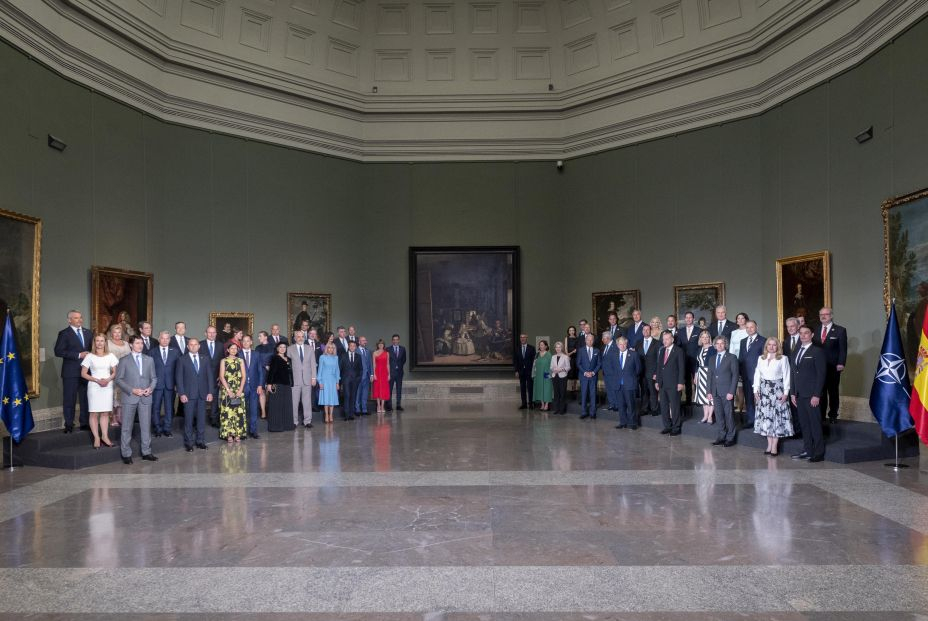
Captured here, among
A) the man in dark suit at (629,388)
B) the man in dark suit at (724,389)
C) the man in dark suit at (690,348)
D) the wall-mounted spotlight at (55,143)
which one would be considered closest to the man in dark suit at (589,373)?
the man in dark suit at (629,388)

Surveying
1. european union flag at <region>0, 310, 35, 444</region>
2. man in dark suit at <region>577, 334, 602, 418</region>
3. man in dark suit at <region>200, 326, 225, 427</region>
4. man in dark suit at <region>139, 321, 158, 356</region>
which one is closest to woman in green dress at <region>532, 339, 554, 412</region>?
man in dark suit at <region>577, 334, 602, 418</region>

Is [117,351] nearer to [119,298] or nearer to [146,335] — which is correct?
[146,335]

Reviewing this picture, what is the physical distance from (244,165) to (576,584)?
1474 centimetres

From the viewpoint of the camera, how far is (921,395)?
28.9 ft

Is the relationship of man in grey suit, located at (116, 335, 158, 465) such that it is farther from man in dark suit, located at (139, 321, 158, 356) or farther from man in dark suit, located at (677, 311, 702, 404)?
man in dark suit, located at (677, 311, 702, 404)

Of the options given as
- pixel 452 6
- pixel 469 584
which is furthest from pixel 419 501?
pixel 452 6

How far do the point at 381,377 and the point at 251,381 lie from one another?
425 centimetres

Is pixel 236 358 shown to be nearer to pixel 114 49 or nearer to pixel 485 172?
pixel 114 49

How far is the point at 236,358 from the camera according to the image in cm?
1205

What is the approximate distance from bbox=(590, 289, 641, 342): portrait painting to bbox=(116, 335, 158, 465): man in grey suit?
1160 cm

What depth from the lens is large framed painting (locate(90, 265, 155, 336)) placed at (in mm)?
12914

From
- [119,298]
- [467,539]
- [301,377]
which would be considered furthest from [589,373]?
[119,298]

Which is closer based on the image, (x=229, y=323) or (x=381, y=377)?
(x=229, y=323)

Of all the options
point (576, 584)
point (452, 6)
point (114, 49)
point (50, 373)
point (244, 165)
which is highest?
point (452, 6)
